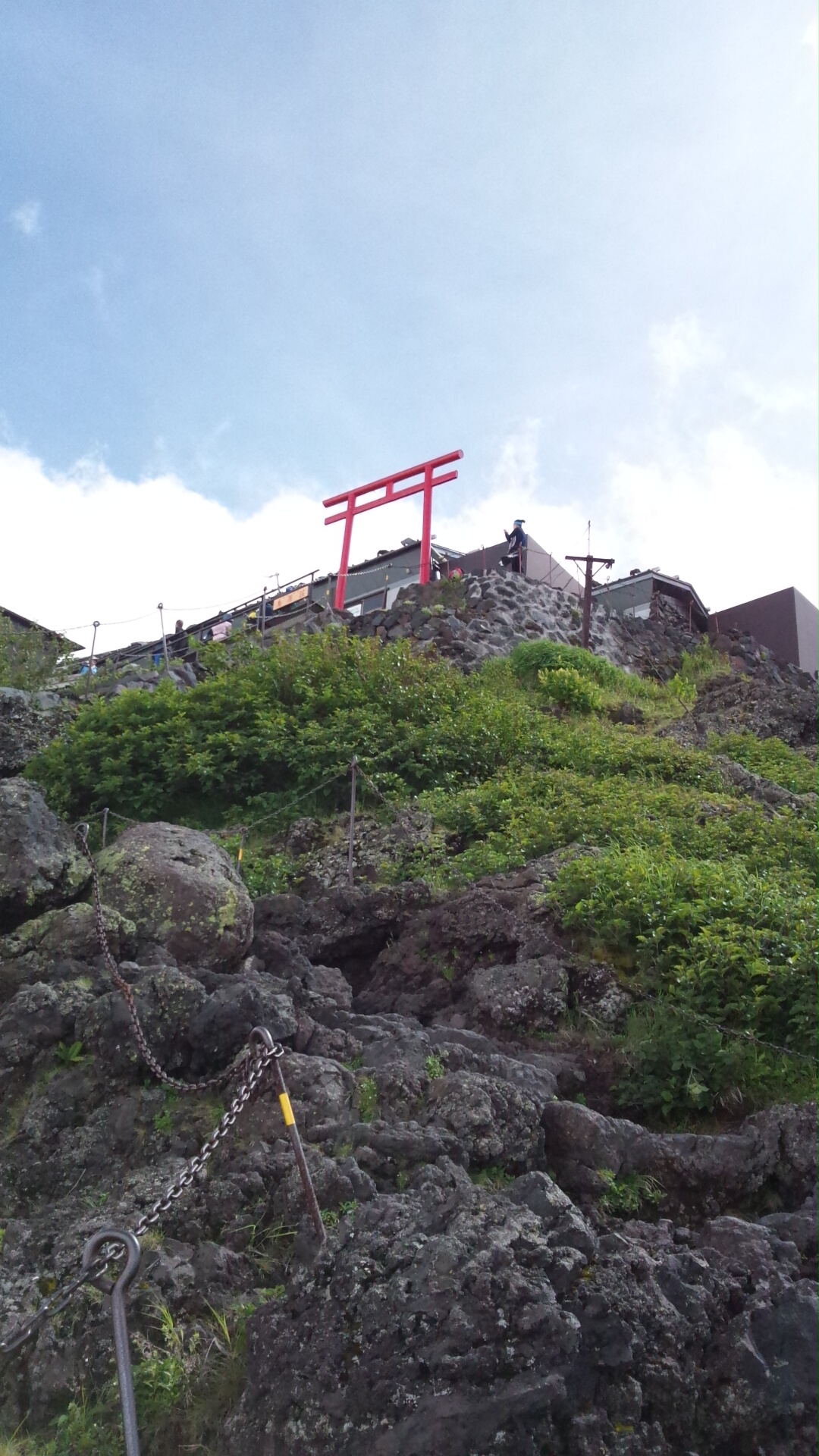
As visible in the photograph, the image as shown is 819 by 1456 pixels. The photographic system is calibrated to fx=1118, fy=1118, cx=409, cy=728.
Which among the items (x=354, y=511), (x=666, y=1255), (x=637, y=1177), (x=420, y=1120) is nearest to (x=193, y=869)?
(x=420, y=1120)

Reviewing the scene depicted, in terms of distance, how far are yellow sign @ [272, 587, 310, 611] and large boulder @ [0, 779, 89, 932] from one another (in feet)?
61.0

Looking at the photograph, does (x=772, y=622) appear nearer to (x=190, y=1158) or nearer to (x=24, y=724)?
(x=24, y=724)

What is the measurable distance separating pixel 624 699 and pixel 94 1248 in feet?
49.6

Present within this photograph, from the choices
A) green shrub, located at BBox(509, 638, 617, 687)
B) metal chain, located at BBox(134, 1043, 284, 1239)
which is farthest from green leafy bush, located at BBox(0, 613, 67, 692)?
metal chain, located at BBox(134, 1043, 284, 1239)

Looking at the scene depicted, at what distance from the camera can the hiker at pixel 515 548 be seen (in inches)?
942

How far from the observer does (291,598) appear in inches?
1083

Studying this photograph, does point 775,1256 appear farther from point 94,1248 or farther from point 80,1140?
point 80,1140

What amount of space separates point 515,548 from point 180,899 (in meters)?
17.9

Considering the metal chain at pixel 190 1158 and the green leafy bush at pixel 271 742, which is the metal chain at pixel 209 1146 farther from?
the green leafy bush at pixel 271 742

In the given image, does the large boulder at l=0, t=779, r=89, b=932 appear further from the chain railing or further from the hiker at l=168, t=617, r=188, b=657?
the hiker at l=168, t=617, r=188, b=657

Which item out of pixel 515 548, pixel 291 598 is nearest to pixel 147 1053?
pixel 515 548

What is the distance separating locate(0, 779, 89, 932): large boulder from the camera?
7.43 m

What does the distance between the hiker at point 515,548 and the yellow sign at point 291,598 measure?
194 inches

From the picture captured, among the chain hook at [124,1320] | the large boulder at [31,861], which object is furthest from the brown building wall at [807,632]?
the chain hook at [124,1320]
